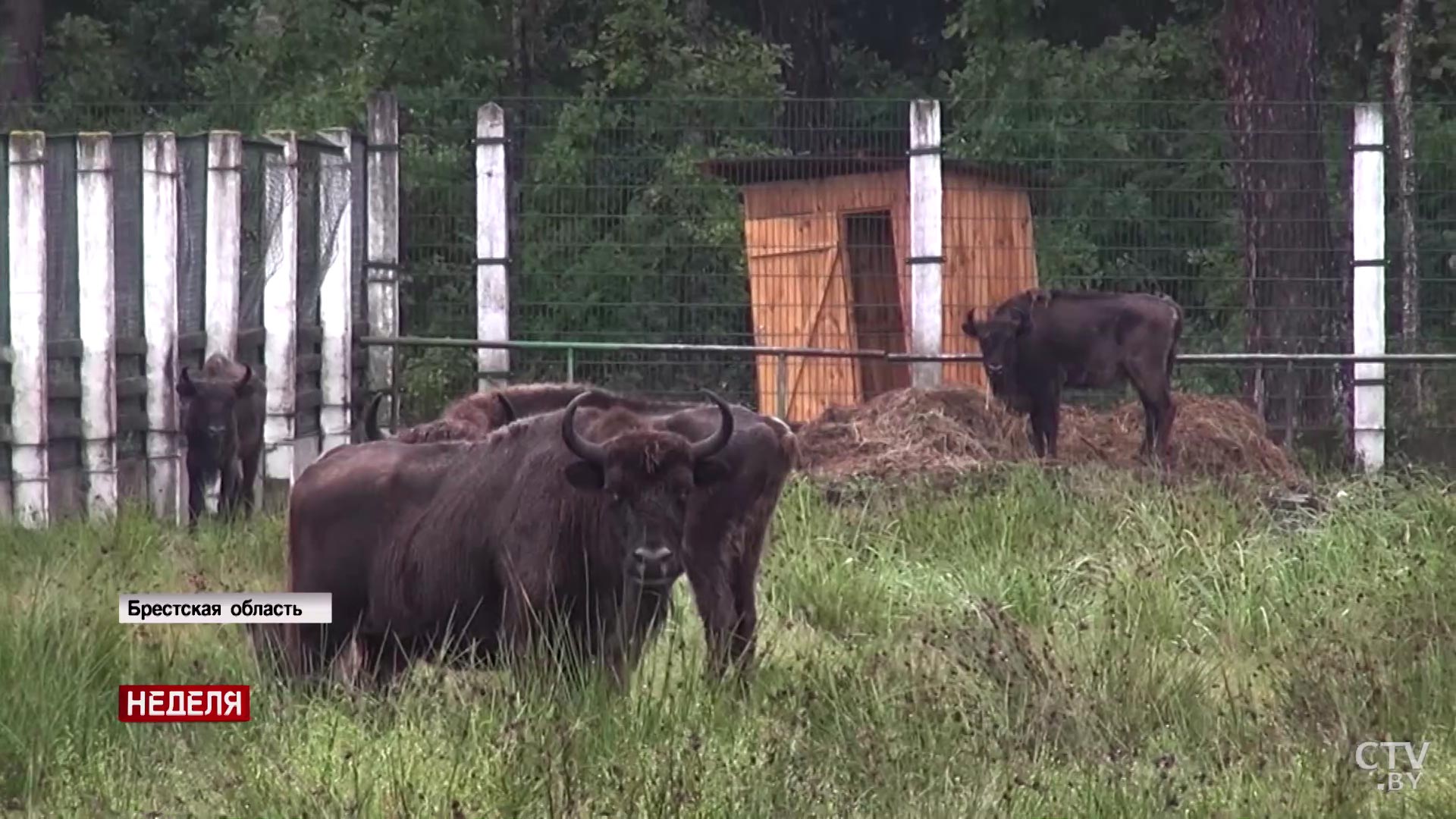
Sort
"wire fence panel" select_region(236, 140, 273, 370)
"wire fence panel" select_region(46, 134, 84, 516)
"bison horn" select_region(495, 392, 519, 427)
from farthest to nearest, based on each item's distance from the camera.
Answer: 1. "wire fence panel" select_region(236, 140, 273, 370)
2. "wire fence panel" select_region(46, 134, 84, 516)
3. "bison horn" select_region(495, 392, 519, 427)

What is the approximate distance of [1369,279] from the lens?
17406 millimetres

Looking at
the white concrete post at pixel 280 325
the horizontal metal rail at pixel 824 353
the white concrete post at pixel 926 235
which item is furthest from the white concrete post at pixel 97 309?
the white concrete post at pixel 926 235

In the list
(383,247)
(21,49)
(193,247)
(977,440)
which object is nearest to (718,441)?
(193,247)

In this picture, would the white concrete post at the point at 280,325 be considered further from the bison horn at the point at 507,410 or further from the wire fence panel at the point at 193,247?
the bison horn at the point at 507,410

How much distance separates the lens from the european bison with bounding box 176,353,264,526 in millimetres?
14227

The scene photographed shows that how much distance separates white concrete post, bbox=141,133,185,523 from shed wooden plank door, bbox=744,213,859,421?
501cm

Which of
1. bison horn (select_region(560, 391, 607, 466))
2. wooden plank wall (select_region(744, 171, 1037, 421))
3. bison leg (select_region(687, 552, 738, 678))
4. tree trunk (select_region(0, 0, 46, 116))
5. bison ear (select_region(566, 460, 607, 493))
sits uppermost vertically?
tree trunk (select_region(0, 0, 46, 116))

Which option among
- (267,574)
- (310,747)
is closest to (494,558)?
(310,747)

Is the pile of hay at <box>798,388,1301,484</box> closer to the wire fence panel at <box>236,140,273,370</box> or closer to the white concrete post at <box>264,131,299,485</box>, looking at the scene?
the white concrete post at <box>264,131,299,485</box>

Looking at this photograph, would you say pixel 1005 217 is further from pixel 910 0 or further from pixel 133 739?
pixel 910 0

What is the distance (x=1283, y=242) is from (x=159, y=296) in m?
8.75

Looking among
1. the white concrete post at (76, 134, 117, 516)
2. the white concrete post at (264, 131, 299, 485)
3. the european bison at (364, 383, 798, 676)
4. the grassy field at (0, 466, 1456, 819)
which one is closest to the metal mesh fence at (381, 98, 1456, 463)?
the white concrete post at (264, 131, 299, 485)

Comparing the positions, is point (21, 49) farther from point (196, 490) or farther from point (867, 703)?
point (867, 703)
